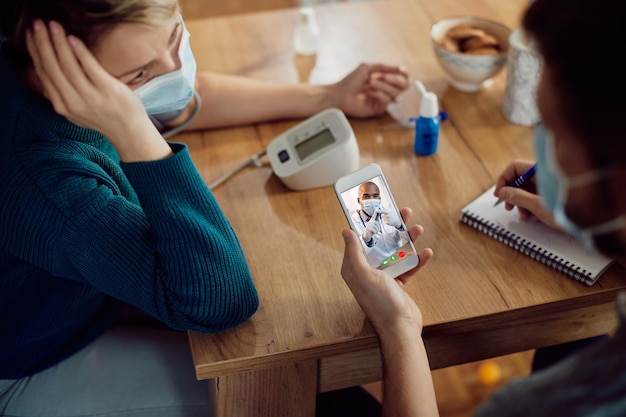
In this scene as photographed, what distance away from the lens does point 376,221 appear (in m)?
1.06

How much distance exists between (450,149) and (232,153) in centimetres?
41

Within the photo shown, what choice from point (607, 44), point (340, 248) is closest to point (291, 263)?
point (340, 248)

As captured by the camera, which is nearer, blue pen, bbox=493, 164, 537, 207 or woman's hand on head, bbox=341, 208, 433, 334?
woman's hand on head, bbox=341, 208, 433, 334

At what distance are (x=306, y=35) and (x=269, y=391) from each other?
2.76 ft

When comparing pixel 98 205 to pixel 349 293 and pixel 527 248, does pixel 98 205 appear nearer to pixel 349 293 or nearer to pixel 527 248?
pixel 349 293

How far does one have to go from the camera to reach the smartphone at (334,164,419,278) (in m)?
1.04

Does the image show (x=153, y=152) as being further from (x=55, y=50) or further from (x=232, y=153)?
(x=232, y=153)

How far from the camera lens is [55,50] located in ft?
2.92

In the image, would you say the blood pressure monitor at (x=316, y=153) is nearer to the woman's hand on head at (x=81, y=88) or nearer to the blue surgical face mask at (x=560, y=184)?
the woman's hand on head at (x=81, y=88)

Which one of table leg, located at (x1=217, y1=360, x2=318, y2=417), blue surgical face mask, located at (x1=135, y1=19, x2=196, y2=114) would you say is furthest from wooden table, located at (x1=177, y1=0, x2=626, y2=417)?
blue surgical face mask, located at (x1=135, y1=19, x2=196, y2=114)

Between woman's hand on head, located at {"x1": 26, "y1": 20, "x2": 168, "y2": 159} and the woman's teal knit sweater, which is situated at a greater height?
woman's hand on head, located at {"x1": 26, "y1": 20, "x2": 168, "y2": 159}

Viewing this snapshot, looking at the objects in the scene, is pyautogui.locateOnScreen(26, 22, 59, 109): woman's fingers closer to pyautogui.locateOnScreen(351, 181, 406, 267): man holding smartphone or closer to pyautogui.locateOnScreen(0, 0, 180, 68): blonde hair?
pyautogui.locateOnScreen(0, 0, 180, 68): blonde hair

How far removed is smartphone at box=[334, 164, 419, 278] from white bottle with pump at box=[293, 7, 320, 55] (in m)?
0.59

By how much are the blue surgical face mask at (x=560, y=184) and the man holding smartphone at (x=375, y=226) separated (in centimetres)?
38
